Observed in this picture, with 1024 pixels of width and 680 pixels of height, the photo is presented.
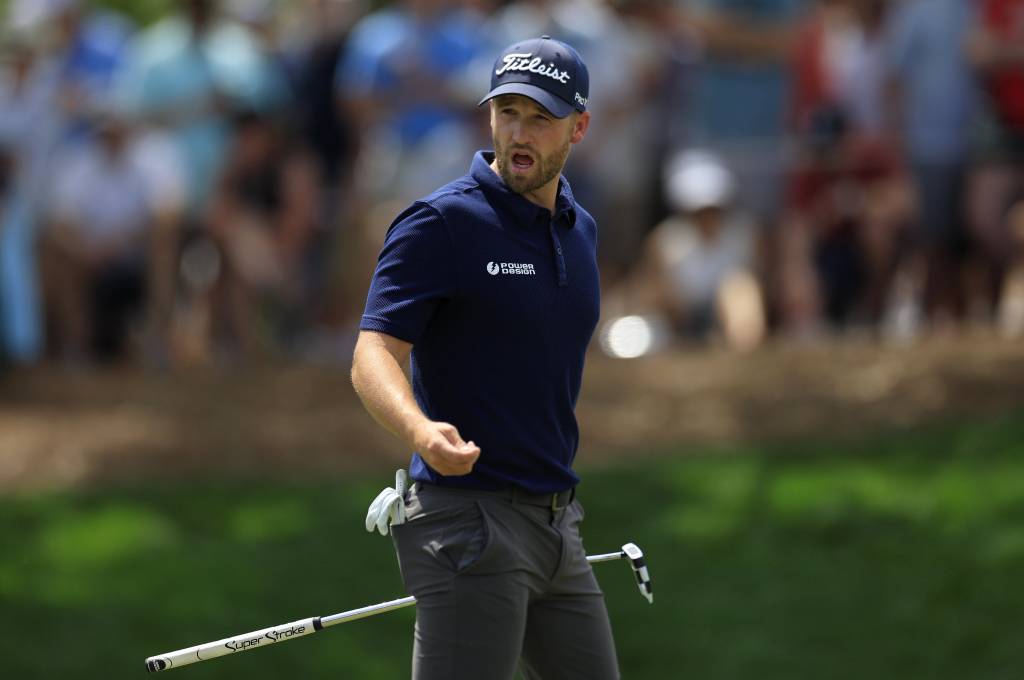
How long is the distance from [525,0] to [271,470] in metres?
3.83

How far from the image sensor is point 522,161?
16.1ft

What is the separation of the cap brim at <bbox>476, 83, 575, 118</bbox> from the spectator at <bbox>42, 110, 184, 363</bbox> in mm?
7769

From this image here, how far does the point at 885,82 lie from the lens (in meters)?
11.9

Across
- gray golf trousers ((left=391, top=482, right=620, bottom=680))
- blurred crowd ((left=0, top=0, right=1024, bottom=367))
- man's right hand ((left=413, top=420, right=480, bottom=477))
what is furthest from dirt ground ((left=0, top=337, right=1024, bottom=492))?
man's right hand ((left=413, top=420, right=480, bottom=477))

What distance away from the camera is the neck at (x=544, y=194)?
16.3ft

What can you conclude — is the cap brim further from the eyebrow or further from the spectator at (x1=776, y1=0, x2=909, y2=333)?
the spectator at (x1=776, y1=0, x2=909, y2=333)

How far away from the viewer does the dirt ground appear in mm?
10930

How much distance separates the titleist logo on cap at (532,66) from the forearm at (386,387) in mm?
811

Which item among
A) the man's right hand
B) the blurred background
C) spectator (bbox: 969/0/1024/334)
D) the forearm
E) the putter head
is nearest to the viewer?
the man's right hand

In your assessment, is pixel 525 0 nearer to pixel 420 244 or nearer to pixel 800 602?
pixel 800 602

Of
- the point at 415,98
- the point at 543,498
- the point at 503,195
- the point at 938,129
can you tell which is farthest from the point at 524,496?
the point at 938,129

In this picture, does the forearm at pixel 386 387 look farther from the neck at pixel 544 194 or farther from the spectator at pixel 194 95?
the spectator at pixel 194 95

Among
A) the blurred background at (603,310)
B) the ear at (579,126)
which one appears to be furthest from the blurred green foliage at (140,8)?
the ear at (579,126)

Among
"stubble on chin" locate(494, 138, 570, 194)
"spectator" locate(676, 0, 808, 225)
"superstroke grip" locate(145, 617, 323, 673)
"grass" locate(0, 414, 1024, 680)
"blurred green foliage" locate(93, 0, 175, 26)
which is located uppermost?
"blurred green foliage" locate(93, 0, 175, 26)
